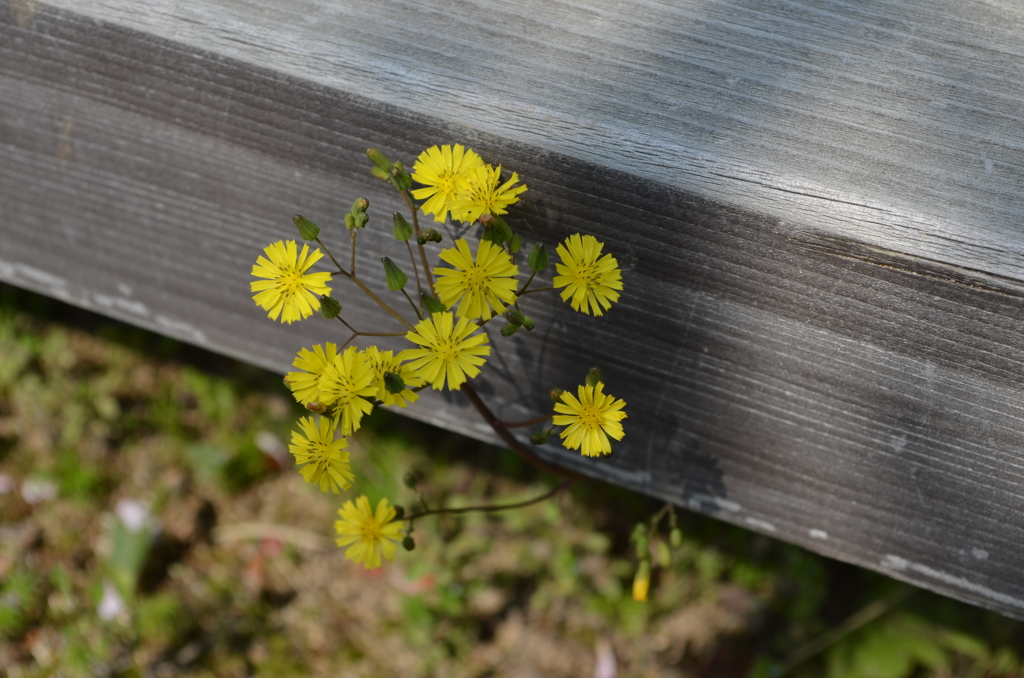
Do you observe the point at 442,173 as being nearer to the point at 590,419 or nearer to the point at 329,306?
the point at 329,306

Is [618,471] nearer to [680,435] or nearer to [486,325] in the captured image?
[680,435]

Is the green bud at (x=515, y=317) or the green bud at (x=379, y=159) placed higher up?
the green bud at (x=379, y=159)

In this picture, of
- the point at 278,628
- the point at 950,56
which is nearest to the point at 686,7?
the point at 950,56

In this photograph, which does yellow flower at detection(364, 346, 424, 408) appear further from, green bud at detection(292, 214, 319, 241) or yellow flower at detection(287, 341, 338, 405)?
green bud at detection(292, 214, 319, 241)

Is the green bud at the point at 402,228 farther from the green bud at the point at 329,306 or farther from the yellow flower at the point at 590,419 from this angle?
the yellow flower at the point at 590,419

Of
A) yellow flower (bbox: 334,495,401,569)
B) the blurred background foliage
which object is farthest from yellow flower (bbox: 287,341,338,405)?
the blurred background foliage

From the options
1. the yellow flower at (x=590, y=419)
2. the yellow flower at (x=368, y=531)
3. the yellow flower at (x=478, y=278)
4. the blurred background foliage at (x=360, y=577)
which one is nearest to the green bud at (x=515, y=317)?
the yellow flower at (x=478, y=278)
